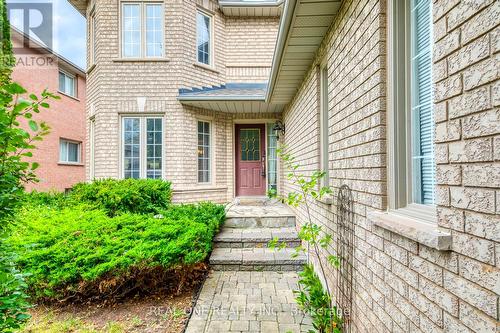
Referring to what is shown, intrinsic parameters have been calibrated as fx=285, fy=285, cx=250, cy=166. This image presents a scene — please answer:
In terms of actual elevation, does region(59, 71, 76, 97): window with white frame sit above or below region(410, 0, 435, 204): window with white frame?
above

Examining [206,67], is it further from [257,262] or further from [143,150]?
[257,262]

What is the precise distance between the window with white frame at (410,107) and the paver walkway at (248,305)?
1.97 meters

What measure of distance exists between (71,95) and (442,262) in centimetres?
1573

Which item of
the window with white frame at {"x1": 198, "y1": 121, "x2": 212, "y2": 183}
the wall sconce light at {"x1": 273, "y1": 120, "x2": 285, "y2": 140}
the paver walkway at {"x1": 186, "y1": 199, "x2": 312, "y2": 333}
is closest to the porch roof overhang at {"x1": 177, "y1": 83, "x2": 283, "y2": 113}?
the wall sconce light at {"x1": 273, "y1": 120, "x2": 285, "y2": 140}

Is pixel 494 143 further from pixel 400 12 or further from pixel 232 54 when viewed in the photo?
pixel 232 54

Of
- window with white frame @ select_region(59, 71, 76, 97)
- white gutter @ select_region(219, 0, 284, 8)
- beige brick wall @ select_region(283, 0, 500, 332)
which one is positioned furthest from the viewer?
window with white frame @ select_region(59, 71, 76, 97)

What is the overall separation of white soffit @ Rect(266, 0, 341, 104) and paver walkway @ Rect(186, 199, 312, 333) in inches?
108

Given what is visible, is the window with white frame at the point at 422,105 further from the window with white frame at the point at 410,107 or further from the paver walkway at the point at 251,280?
the paver walkway at the point at 251,280

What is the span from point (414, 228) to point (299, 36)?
110 inches

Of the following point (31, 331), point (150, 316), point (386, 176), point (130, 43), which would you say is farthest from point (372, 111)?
point (130, 43)

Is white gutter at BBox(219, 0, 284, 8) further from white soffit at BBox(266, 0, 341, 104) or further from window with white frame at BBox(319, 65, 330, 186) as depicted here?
window with white frame at BBox(319, 65, 330, 186)

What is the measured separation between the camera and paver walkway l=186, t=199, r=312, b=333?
3.03 m

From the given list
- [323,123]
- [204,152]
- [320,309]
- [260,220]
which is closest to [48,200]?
[204,152]

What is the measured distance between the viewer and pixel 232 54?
8664 mm
